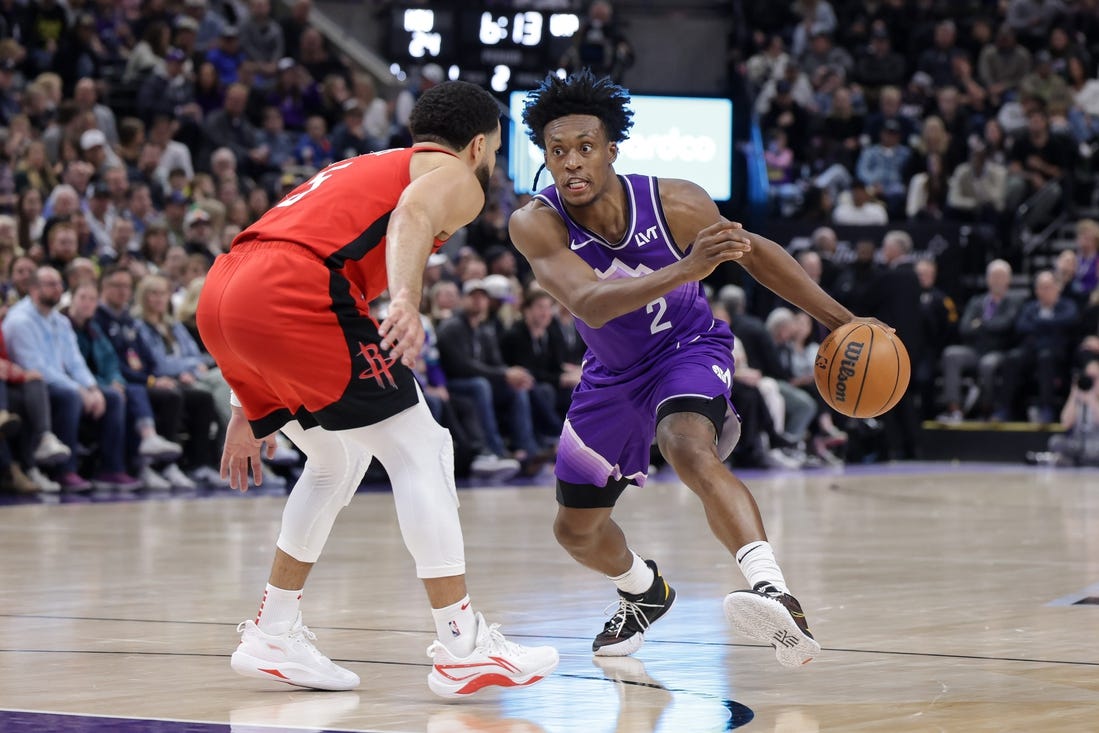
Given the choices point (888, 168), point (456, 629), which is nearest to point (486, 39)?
point (888, 168)

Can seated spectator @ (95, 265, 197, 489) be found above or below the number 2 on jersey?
below

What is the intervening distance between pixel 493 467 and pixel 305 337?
28.6ft

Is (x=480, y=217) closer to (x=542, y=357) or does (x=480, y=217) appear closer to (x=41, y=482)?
(x=542, y=357)

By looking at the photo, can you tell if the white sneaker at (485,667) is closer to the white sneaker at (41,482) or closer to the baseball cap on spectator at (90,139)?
the white sneaker at (41,482)

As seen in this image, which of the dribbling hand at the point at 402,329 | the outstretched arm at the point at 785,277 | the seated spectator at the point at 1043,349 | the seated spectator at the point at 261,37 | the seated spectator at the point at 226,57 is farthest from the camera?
the seated spectator at the point at 261,37

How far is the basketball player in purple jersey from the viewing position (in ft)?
16.1

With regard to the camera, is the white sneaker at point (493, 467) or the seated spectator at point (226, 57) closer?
the white sneaker at point (493, 467)

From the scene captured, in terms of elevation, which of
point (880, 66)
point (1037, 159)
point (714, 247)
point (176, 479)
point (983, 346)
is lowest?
point (983, 346)

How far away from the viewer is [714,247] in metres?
4.37

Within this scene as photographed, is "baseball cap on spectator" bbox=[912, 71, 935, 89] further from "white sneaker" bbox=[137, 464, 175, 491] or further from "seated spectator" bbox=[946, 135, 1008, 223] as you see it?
"white sneaker" bbox=[137, 464, 175, 491]

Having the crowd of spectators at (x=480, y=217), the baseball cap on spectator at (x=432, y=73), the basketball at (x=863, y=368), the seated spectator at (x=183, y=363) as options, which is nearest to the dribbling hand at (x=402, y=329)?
the basketball at (x=863, y=368)

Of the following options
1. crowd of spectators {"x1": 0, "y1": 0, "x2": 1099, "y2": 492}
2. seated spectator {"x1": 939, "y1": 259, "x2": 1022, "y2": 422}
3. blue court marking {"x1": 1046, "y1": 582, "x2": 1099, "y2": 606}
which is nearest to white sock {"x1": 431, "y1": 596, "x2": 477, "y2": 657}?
blue court marking {"x1": 1046, "y1": 582, "x2": 1099, "y2": 606}

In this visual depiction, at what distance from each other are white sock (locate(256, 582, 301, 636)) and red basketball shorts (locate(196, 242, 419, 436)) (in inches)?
19.6

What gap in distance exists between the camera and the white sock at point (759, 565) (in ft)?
14.1
